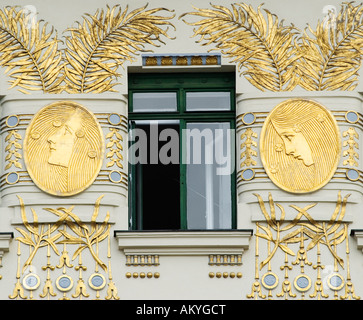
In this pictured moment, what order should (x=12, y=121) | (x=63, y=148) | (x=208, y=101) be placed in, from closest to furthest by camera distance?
(x=63, y=148), (x=12, y=121), (x=208, y=101)

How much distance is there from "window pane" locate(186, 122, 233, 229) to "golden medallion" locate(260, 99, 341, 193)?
587 mm

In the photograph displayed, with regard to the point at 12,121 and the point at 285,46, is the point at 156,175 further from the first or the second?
the point at 285,46

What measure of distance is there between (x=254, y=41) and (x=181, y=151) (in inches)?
58.1

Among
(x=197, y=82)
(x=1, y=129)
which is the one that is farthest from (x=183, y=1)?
(x=1, y=129)

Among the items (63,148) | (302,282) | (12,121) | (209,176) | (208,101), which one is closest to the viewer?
(302,282)

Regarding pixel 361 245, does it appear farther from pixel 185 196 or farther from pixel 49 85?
pixel 49 85

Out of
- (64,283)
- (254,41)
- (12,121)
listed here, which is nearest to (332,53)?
(254,41)

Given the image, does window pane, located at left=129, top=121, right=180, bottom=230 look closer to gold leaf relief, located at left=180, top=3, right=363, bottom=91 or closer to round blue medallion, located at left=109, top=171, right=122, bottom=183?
round blue medallion, located at left=109, top=171, right=122, bottom=183

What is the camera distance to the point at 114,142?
23250 millimetres

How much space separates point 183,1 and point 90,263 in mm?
3202

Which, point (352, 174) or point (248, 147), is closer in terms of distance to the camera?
point (352, 174)

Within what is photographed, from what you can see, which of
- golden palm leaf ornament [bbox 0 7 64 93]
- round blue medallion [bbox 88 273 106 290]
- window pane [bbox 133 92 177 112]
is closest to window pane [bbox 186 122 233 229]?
window pane [bbox 133 92 177 112]

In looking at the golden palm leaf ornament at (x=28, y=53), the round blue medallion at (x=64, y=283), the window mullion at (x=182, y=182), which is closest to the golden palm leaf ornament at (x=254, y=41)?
the window mullion at (x=182, y=182)

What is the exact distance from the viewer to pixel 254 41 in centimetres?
2352
